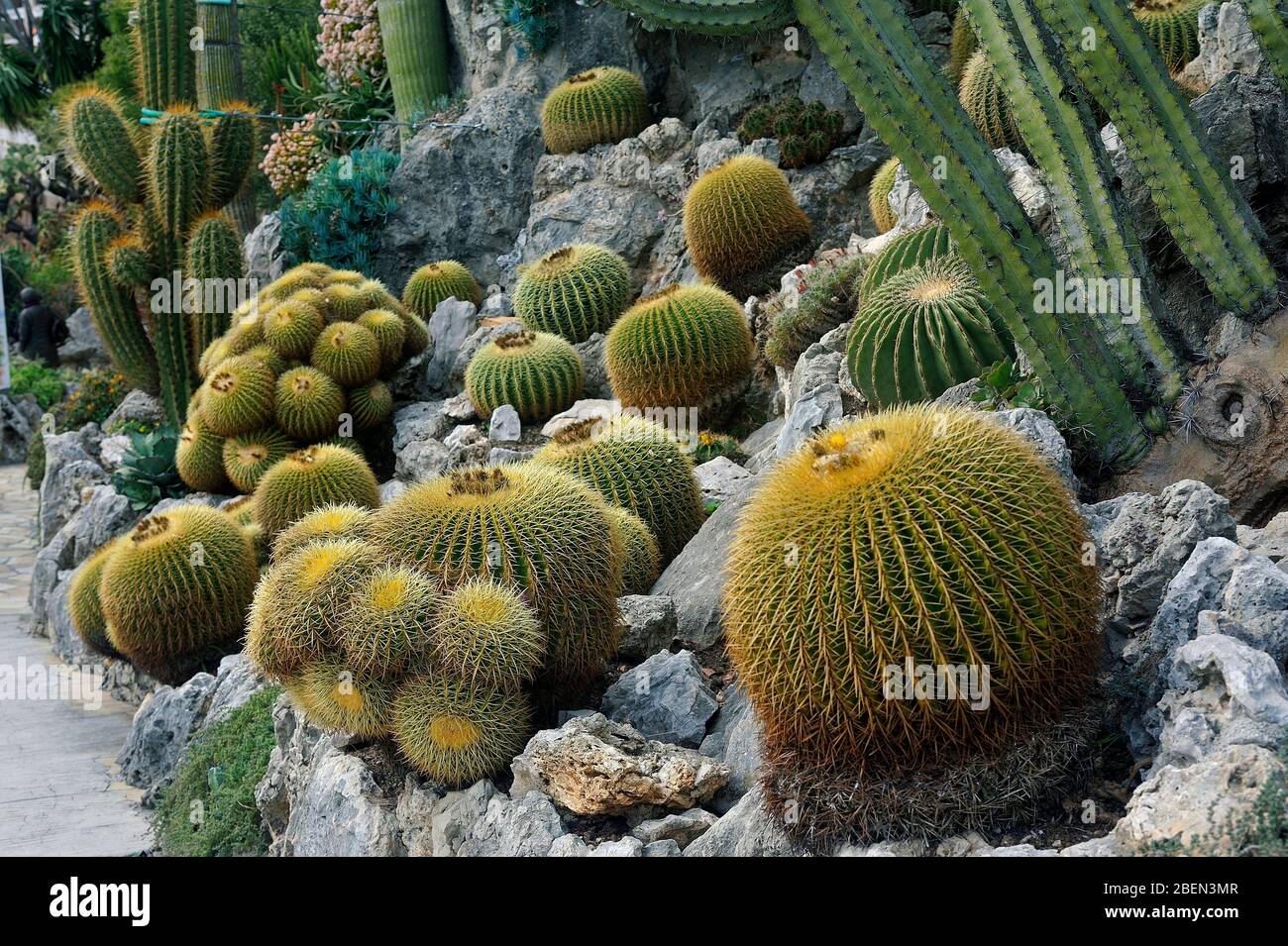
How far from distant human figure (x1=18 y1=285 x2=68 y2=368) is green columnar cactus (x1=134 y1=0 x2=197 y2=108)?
29.2 feet

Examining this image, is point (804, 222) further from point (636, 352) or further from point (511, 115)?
point (511, 115)

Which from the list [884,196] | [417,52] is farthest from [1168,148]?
[417,52]

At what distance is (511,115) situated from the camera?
13766 millimetres

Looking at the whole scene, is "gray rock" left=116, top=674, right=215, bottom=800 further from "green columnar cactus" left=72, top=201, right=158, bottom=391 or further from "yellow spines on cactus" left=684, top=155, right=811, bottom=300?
"green columnar cactus" left=72, top=201, right=158, bottom=391

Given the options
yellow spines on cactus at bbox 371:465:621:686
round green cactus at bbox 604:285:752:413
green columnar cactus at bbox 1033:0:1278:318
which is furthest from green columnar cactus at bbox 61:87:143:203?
green columnar cactus at bbox 1033:0:1278:318

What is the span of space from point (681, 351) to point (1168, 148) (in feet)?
12.5

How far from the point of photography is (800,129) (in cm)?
1049

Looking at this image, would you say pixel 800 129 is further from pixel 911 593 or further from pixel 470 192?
pixel 911 593

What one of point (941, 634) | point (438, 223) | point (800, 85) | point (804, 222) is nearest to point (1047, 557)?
point (941, 634)

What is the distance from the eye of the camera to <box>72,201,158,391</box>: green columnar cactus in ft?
39.2

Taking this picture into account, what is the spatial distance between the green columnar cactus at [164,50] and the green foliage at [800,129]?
6185 millimetres

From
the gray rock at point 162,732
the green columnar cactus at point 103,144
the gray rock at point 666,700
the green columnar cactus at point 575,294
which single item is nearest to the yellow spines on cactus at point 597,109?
the green columnar cactus at point 575,294

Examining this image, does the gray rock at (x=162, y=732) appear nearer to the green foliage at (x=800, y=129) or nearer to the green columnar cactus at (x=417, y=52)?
the green foliage at (x=800, y=129)
